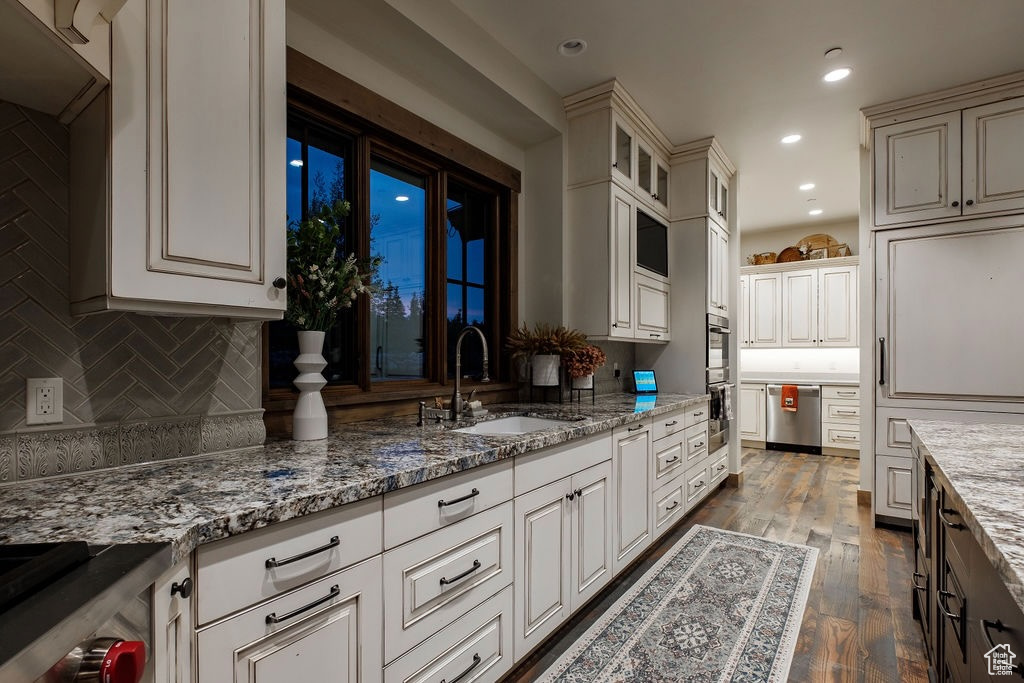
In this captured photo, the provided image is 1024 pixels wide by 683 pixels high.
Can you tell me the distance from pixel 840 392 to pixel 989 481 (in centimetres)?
522

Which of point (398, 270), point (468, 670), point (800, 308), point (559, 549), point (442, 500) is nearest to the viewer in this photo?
point (442, 500)

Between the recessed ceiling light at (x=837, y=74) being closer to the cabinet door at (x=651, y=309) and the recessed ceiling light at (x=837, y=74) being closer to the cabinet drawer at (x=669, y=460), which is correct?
the cabinet door at (x=651, y=309)

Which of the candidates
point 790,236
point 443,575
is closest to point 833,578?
point 443,575

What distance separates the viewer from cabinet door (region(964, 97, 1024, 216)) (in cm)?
305

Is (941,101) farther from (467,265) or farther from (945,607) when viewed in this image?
(945,607)

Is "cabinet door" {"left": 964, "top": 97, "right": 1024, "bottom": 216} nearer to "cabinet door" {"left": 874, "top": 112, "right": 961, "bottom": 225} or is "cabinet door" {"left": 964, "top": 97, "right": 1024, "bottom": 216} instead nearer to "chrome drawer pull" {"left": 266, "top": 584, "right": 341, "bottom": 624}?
"cabinet door" {"left": 874, "top": 112, "right": 961, "bottom": 225}

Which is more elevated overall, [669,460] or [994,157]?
[994,157]

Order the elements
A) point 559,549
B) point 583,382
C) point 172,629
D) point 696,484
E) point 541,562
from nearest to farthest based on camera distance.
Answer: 1. point 172,629
2. point 541,562
3. point 559,549
4. point 583,382
5. point 696,484

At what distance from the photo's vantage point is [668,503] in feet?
10.2

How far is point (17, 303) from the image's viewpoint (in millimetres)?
1198

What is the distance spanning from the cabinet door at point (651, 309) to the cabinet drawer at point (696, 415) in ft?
1.92

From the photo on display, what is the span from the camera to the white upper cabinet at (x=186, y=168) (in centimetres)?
113

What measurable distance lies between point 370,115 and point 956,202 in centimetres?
360

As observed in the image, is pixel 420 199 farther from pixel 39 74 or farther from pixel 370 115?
pixel 39 74
